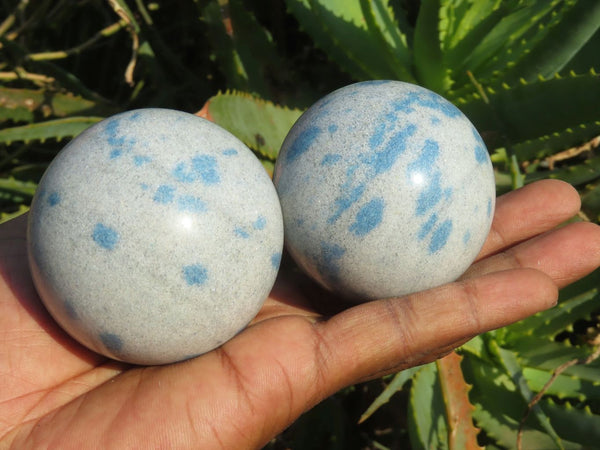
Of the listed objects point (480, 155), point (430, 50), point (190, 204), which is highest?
point (430, 50)

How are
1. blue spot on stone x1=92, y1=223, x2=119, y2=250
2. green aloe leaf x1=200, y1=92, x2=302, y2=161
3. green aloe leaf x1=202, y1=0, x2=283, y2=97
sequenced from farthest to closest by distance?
green aloe leaf x1=202, y1=0, x2=283, y2=97, green aloe leaf x1=200, y1=92, x2=302, y2=161, blue spot on stone x1=92, y1=223, x2=119, y2=250

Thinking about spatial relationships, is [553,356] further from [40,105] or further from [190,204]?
[40,105]

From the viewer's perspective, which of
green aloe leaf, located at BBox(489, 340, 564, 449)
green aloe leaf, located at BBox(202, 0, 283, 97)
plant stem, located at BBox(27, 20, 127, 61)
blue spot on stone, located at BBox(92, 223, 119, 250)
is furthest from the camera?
plant stem, located at BBox(27, 20, 127, 61)

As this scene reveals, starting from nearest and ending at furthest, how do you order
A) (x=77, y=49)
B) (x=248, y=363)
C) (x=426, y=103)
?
(x=248, y=363) < (x=426, y=103) < (x=77, y=49)

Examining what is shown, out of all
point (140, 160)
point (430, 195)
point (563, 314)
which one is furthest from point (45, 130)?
point (563, 314)

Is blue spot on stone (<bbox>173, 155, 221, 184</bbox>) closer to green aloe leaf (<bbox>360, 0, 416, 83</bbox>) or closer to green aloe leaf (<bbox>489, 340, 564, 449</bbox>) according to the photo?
green aloe leaf (<bbox>360, 0, 416, 83</bbox>)

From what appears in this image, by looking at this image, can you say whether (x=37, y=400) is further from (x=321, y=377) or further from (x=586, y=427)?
(x=586, y=427)

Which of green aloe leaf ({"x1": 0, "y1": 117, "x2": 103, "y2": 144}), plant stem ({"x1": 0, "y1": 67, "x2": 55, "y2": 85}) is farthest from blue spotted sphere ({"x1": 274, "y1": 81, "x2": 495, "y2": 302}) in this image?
plant stem ({"x1": 0, "y1": 67, "x2": 55, "y2": 85})
